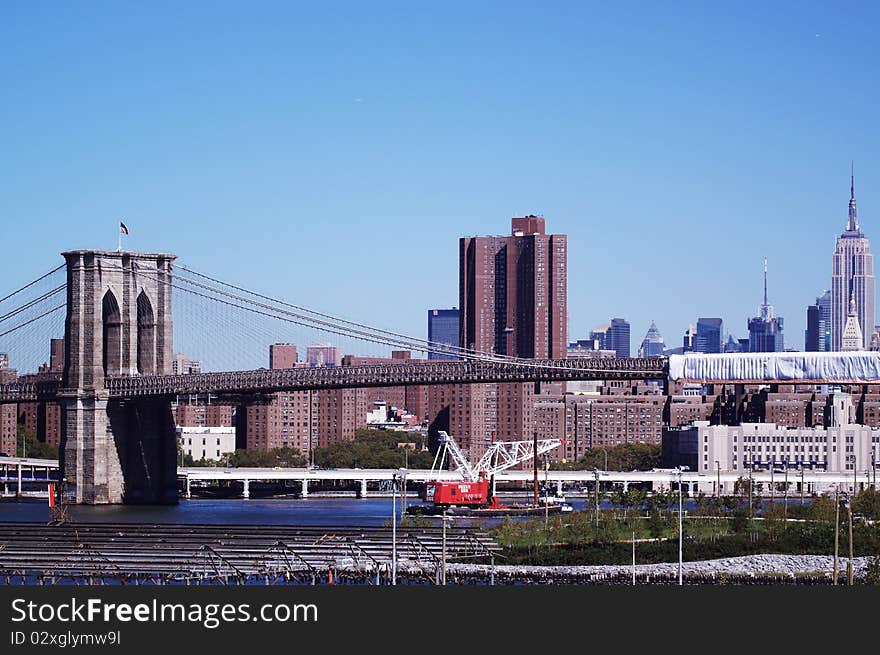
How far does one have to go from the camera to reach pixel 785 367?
345 ft

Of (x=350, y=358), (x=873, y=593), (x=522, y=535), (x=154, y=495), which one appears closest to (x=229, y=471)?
(x=154, y=495)

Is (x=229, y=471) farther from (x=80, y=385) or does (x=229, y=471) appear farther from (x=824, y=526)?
(x=824, y=526)

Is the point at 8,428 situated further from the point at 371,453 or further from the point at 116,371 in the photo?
the point at 116,371

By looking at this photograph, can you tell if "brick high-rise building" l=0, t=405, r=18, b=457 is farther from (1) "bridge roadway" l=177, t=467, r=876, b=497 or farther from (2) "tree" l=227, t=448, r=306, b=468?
(1) "bridge roadway" l=177, t=467, r=876, b=497

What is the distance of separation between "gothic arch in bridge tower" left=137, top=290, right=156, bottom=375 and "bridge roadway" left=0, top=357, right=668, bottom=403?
9.23 feet

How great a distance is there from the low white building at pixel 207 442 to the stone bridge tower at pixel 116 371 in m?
62.9

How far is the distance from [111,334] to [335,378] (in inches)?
415

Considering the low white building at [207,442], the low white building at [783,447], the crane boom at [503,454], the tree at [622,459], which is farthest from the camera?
the low white building at [207,442]

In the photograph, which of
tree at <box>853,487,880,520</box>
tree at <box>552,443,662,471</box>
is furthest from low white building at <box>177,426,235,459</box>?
tree at <box>853,487,880,520</box>

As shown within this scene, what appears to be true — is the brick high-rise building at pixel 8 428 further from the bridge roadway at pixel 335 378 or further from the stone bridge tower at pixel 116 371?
the stone bridge tower at pixel 116 371

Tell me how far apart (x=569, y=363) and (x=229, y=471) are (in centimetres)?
2768

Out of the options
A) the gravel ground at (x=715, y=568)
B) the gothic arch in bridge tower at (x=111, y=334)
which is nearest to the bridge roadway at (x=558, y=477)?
the gothic arch in bridge tower at (x=111, y=334)

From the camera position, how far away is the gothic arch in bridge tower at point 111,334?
9094 cm

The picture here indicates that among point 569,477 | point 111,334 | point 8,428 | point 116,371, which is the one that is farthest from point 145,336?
point 8,428
